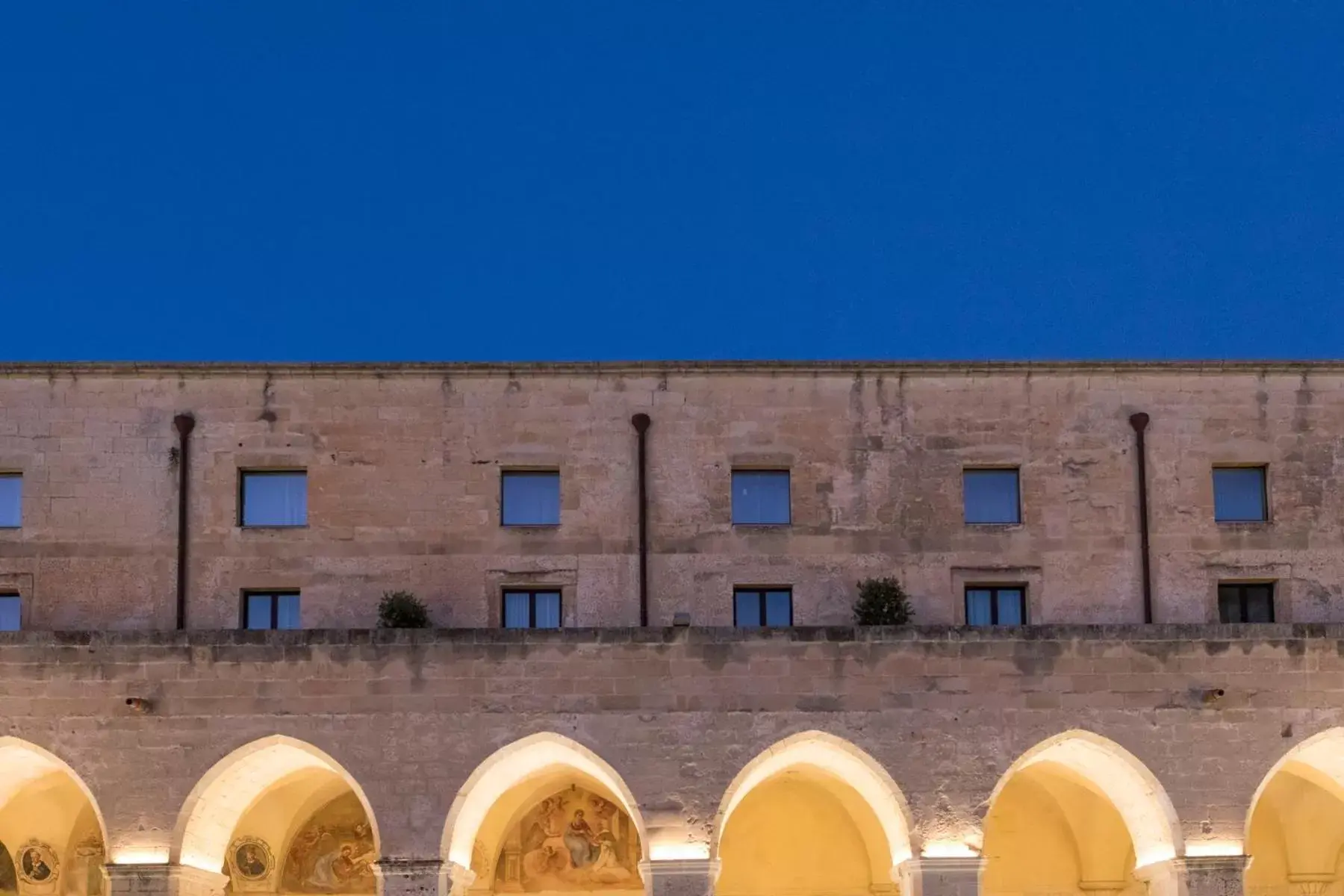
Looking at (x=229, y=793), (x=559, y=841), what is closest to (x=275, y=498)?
(x=229, y=793)

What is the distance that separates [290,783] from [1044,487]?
14.3m

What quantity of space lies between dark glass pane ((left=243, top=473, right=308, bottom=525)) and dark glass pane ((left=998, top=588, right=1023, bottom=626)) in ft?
40.7

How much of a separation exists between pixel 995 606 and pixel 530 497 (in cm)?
848

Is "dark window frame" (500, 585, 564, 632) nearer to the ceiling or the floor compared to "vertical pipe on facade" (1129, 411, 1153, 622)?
nearer to the floor

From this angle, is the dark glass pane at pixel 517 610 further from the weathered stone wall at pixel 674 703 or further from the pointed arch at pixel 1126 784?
the pointed arch at pixel 1126 784

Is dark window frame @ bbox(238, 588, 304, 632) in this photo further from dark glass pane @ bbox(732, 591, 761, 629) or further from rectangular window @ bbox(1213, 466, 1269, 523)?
rectangular window @ bbox(1213, 466, 1269, 523)

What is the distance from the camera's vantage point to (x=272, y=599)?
112 feet

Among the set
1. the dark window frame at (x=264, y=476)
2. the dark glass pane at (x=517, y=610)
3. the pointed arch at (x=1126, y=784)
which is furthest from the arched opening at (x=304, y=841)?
the pointed arch at (x=1126, y=784)

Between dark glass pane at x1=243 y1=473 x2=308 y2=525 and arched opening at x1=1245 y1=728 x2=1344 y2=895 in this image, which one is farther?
dark glass pane at x1=243 y1=473 x2=308 y2=525

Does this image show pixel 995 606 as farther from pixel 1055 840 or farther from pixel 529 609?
pixel 529 609

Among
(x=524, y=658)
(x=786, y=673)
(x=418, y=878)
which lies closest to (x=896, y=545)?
(x=786, y=673)

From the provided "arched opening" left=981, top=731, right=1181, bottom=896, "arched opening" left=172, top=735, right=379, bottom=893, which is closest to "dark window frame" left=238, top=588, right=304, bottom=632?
"arched opening" left=172, top=735, right=379, bottom=893

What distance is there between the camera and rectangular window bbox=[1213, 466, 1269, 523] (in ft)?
114

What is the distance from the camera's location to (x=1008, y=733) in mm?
29281
